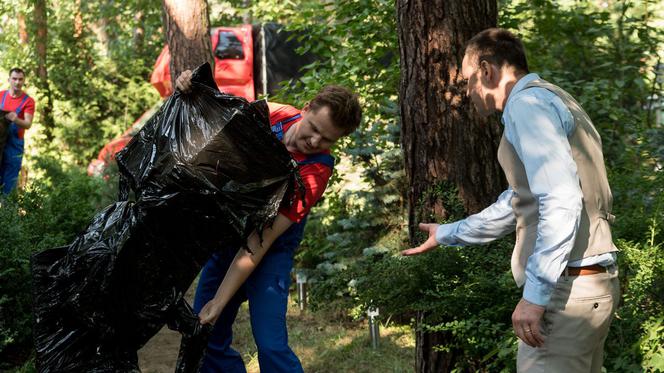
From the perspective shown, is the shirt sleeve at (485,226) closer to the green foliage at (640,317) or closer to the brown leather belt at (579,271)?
the brown leather belt at (579,271)

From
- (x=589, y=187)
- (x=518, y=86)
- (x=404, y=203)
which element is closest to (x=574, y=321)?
(x=589, y=187)

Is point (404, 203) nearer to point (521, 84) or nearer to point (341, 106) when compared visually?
point (341, 106)

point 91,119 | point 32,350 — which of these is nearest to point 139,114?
point 91,119

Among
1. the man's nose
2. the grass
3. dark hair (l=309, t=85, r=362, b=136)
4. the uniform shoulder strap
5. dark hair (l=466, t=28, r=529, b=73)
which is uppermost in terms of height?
dark hair (l=466, t=28, r=529, b=73)

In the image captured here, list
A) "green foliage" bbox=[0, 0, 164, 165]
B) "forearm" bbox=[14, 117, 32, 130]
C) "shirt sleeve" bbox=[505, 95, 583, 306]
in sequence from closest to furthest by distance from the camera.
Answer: "shirt sleeve" bbox=[505, 95, 583, 306] < "forearm" bbox=[14, 117, 32, 130] < "green foliage" bbox=[0, 0, 164, 165]

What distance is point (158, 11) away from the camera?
49.2 ft

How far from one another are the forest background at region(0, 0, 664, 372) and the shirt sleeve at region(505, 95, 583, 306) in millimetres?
1106

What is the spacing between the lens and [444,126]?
4152 mm

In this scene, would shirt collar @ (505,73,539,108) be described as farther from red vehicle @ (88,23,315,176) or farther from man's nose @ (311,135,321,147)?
red vehicle @ (88,23,315,176)

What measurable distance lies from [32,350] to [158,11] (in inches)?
418

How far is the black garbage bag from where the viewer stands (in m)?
3.34

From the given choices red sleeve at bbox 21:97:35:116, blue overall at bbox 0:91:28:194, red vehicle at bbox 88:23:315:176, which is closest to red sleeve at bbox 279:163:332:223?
blue overall at bbox 0:91:28:194

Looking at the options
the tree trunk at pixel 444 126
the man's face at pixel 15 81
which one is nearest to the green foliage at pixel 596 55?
the tree trunk at pixel 444 126

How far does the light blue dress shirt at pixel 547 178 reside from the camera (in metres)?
2.33
